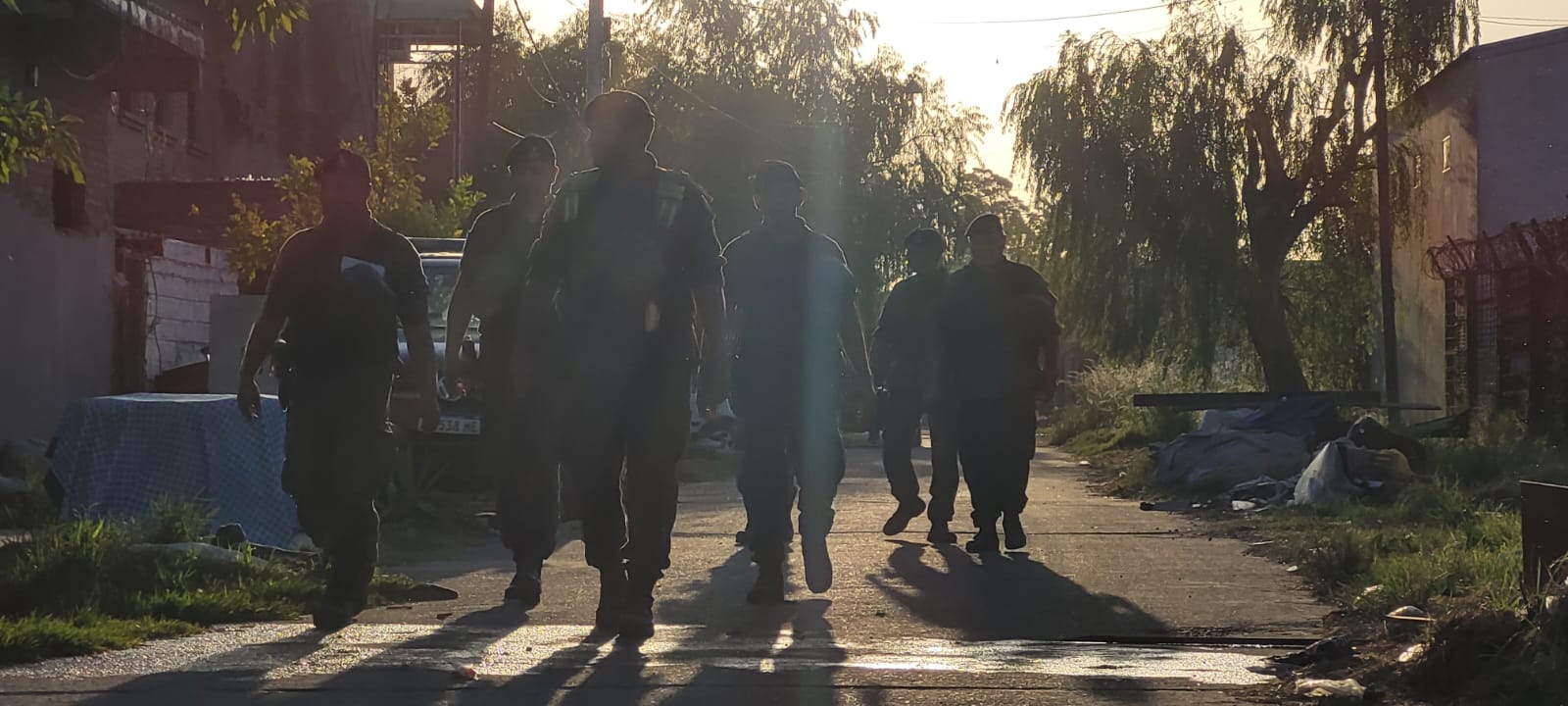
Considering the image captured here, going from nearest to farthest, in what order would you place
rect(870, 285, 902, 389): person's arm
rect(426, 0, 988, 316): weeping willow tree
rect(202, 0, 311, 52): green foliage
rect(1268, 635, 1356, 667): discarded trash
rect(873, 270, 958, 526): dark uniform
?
rect(1268, 635, 1356, 667): discarded trash → rect(202, 0, 311, 52): green foliage → rect(873, 270, 958, 526): dark uniform → rect(870, 285, 902, 389): person's arm → rect(426, 0, 988, 316): weeping willow tree

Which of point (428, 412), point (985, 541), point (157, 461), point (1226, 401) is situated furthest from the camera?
point (1226, 401)

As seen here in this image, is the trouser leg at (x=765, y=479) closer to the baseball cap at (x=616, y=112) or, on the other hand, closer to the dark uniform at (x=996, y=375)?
the baseball cap at (x=616, y=112)

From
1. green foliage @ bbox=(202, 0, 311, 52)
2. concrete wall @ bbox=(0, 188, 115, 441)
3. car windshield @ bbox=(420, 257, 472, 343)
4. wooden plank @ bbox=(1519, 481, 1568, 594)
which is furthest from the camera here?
concrete wall @ bbox=(0, 188, 115, 441)

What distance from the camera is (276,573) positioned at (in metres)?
7.59

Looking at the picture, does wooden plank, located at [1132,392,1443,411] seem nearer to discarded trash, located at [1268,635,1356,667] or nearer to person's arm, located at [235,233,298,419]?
discarded trash, located at [1268,635,1356,667]

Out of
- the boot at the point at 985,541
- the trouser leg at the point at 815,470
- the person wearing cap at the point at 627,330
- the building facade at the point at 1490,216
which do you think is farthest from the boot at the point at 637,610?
the building facade at the point at 1490,216

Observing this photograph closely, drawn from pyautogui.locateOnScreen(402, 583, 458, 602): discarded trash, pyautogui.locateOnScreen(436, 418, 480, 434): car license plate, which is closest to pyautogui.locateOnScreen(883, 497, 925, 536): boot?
pyautogui.locateOnScreen(402, 583, 458, 602): discarded trash

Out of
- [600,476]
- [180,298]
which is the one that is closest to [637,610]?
[600,476]

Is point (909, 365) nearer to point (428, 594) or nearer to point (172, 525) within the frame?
point (428, 594)

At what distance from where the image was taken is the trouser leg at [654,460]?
6.10 metres

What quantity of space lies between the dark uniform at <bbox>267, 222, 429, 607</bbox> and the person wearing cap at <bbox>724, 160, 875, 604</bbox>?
1.68 meters

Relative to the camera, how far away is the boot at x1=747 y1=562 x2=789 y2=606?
7.32m

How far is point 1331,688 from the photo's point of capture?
16.3 ft

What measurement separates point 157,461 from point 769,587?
3517mm
